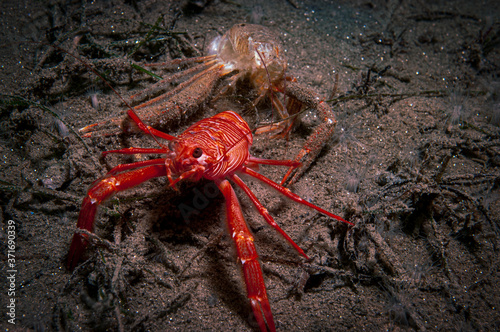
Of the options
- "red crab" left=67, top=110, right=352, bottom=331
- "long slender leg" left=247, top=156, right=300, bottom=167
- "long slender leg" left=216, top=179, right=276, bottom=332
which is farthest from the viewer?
"long slender leg" left=247, top=156, right=300, bottom=167

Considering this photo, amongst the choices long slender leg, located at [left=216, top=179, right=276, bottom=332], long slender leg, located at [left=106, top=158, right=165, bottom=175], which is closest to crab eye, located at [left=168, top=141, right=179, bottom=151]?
long slender leg, located at [left=106, top=158, right=165, bottom=175]

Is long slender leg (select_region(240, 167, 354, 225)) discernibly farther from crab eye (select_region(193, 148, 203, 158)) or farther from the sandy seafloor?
crab eye (select_region(193, 148, 203, 158))

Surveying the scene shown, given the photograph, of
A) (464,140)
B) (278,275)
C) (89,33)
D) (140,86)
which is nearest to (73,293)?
(278,275)

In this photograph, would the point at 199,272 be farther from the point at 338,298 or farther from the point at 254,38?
the point at 254,38

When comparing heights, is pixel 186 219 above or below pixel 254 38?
below

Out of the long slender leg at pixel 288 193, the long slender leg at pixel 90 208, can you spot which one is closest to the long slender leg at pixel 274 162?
the long slender leg at pixel 288 193

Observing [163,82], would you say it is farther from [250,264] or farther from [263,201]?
[250,264]

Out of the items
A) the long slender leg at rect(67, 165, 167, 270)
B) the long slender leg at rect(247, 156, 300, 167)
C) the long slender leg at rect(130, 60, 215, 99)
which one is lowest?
the long slender leg at rect(247, 156, 300, 167)
